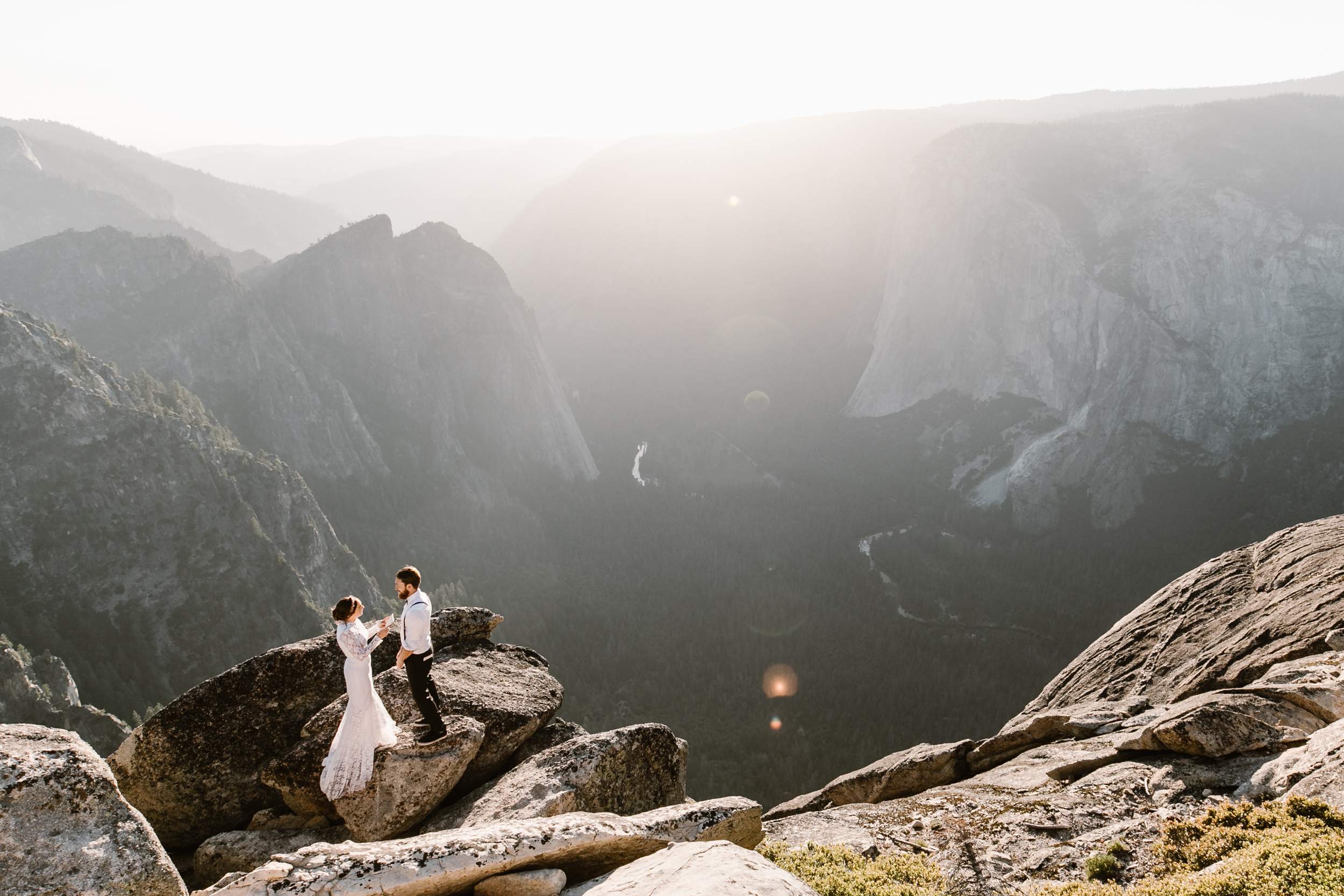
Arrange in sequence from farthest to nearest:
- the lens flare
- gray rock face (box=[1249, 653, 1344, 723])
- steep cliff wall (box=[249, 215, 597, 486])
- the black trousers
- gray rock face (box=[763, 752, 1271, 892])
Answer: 1. steep cliff wall (box=[249, 215, 597, 486])
2. the lens flare
3. the black trousers
4. gray rock face (box=[1249, 653, 1344, 723])
5. gray rock face (box=[763, 752, 1271, 892])

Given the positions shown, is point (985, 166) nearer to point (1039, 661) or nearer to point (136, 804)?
point (1039, 661)

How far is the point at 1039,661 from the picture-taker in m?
49.2

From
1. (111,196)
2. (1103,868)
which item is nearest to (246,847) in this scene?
(1103,868)

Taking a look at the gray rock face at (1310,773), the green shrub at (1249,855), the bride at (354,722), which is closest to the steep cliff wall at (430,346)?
the bride at (354,722)

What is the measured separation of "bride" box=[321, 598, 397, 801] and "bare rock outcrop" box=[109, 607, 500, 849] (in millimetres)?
830

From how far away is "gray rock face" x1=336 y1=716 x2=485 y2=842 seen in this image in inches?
418

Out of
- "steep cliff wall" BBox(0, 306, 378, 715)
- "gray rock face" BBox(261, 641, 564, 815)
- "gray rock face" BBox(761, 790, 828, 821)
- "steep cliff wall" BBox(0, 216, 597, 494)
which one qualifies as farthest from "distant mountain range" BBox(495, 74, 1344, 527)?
"gray rock face" BBox(261, 641, 564, 815)

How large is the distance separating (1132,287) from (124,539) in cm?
9380

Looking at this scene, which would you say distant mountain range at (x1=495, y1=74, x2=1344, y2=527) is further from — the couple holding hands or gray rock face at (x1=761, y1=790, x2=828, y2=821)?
the couple holding hands

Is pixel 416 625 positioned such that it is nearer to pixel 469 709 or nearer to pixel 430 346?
pixel 469 709

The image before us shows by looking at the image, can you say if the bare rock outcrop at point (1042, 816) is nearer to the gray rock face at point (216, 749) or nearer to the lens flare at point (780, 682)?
the gray rock face at point (216, 749)

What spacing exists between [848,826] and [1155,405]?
77.7 metres

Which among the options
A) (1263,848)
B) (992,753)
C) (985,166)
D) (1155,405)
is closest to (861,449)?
(1155,405)

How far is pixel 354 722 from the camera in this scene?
10891mm
